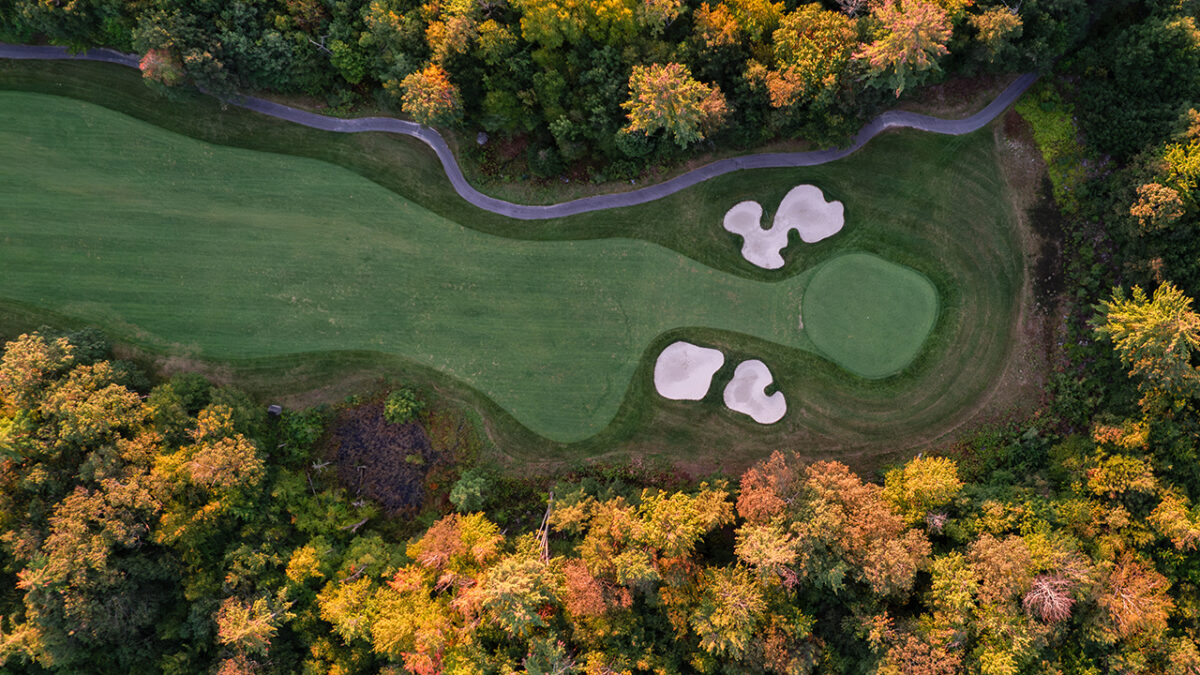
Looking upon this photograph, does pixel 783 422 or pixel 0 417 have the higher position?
pixel 783 422

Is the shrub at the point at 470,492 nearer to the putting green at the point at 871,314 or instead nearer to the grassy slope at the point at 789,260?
the grassy slope at the point at 789,260

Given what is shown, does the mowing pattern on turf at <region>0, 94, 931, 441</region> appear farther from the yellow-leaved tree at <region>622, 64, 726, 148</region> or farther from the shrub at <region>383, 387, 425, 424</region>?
the yellow-leaved tree at <region>622, 64, 726, 148</region>

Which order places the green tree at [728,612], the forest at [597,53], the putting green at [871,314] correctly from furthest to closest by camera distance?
1. the putting green at [871,314]
2. the forest at [597,53]
3. the green tree at [728,612]

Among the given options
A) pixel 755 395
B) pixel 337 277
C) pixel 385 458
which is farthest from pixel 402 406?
pixel 755 395

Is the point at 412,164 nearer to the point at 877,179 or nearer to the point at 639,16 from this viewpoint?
the point at 639,16

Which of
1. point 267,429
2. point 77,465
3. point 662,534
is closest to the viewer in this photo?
point 662,534

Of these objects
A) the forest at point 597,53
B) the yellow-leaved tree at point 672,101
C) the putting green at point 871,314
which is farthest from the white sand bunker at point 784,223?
the yellow-leaved tree at point 672,101

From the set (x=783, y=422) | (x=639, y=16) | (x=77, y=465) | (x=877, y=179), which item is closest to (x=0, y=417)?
(x=77, y=465)
